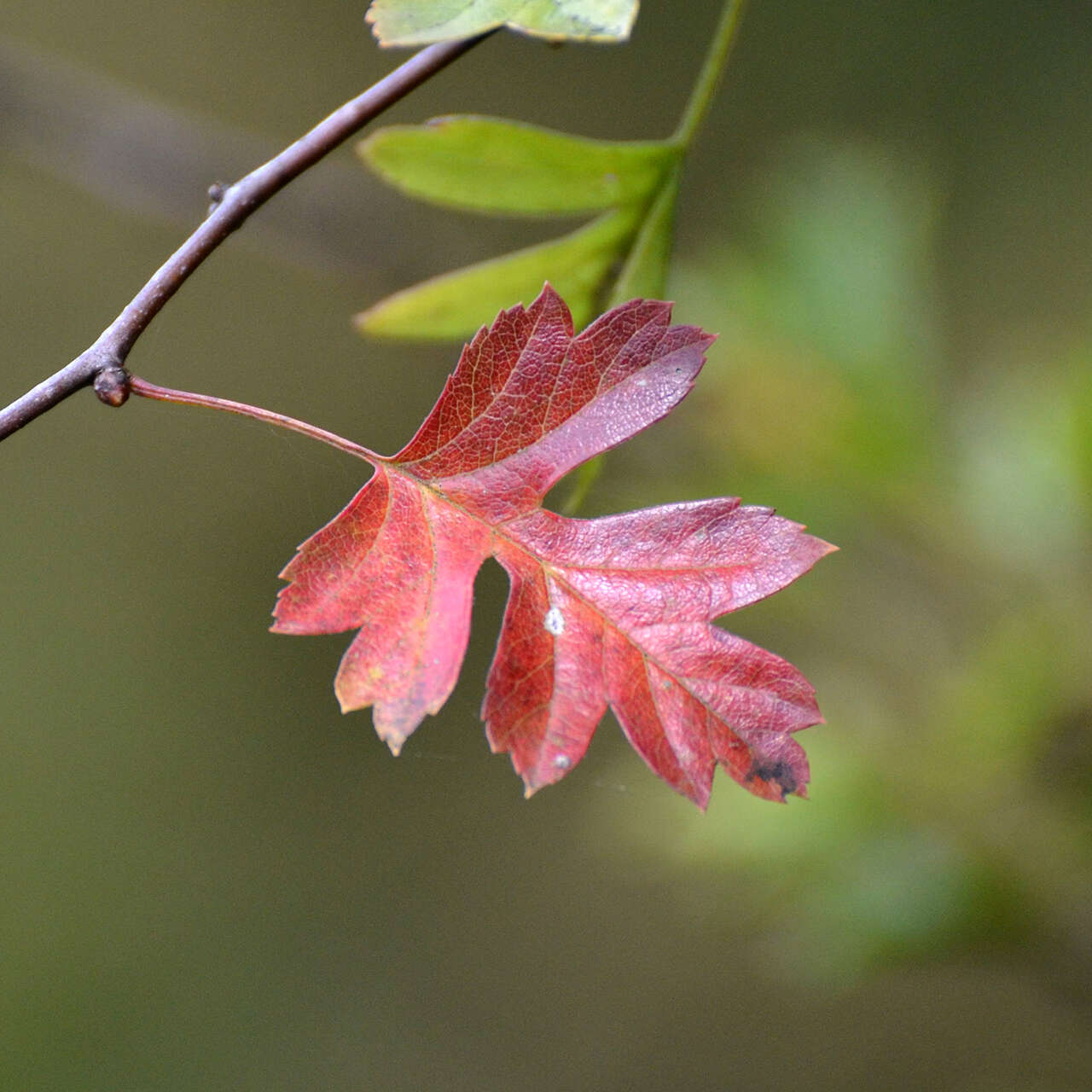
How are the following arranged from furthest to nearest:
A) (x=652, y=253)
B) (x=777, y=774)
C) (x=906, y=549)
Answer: (x=906, y=549), (x=652, y=253), (x=777, y=774)

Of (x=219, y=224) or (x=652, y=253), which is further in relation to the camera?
(x=652, y=253)

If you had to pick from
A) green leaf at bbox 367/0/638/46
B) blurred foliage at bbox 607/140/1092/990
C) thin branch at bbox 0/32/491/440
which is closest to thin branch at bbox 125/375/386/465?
thin branch at bbox 0/32/491/440

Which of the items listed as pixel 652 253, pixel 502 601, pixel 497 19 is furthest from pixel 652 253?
pixel 502 601

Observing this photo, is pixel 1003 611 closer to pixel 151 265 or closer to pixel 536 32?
pixel 536 32

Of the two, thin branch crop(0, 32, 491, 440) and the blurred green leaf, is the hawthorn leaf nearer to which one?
the blurred green leaf

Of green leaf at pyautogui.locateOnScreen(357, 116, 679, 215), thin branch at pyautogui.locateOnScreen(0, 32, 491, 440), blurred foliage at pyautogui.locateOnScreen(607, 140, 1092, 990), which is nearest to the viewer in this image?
thin branch at pyautogui.locateOnScreen(0, 32, 491, 440)

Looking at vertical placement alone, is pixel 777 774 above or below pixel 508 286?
below

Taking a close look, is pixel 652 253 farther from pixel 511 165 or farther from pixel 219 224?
pixel 219 224
